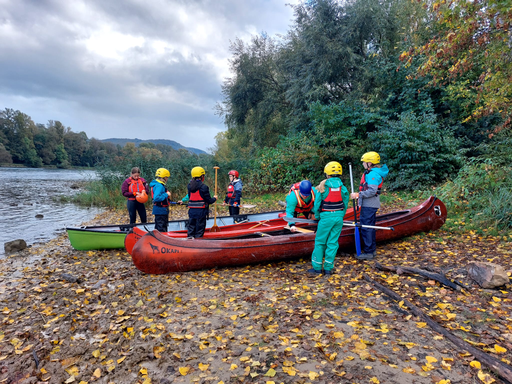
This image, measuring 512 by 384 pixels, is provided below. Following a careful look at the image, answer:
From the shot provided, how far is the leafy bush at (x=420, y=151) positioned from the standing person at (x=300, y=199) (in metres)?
7.19

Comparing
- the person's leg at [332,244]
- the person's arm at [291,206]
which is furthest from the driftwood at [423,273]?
the person's arm at [291,206]

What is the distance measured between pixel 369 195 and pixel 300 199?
1.44 m

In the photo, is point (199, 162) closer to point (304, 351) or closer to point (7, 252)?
point (7, 252)

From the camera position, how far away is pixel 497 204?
6.92 m

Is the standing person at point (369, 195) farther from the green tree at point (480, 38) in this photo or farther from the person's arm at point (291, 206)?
the green tree at point (480, 38)

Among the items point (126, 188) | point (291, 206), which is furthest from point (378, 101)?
point (126, 188)

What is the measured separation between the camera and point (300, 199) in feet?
20.6

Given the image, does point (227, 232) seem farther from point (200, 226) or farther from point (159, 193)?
point (159, 193)

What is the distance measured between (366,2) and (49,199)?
22870 mm

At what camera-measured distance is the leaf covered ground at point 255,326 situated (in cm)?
274

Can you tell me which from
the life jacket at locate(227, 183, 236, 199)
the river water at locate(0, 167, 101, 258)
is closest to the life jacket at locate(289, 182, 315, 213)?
the life jacket at locate(227, 183, 236, 199)

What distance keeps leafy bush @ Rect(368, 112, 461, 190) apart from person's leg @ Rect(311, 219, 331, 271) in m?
8.31

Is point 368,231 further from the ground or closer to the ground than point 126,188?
closer to the ground

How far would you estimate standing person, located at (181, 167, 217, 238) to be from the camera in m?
5.93
